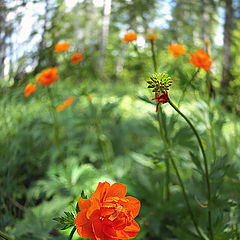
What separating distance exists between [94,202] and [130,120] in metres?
1.65

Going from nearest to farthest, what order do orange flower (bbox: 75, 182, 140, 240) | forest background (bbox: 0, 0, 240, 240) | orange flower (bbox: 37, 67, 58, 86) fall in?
orange flower (bbox: 75, 182, 140, 240) → forest background (bbox: 0, 0, 240, 240) → orange flower (bbox: 37, 67, 58, 86)

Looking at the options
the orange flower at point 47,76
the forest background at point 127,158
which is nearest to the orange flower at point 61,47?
the forest background at point 127,158

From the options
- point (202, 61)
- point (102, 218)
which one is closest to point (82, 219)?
point (102, 218)

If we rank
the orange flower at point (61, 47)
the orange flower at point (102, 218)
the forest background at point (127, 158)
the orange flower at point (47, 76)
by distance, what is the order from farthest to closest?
1. the orange flower at point (61, 47)
2. the orange flower at point (47, 76)
3. the forest background at point (127, 158)
4. the orange flower at point (102, 218)

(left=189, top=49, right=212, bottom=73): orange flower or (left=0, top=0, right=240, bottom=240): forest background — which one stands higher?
(left=189, top=49, right=212, bottom=73): orange flower

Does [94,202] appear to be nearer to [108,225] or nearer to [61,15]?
[108,225]

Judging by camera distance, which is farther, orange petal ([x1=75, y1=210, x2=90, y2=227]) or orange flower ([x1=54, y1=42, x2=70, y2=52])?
orange flower ([x1=54, y1=42, x2=70, y2=52])

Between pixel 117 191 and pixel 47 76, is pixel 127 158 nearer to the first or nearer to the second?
pixel 47 76

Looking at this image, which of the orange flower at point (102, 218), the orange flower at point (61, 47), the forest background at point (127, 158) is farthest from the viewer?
the orange flower at point (61, 47)

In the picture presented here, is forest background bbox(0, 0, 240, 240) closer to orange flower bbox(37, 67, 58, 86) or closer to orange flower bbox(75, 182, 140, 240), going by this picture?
orange flower bbox(37, 67, 58, 86)

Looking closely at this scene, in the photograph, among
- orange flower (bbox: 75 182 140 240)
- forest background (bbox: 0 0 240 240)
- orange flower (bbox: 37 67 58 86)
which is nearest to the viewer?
orange flower (bbox: 75 182 140 240)

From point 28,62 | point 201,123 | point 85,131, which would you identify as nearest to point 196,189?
point 201,123

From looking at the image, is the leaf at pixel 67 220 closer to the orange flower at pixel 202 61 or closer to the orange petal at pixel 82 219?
the orange petal at pixel 82 219

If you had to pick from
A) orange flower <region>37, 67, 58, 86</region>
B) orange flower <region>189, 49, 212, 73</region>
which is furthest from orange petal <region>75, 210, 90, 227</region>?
orange flower <region>37, 67, 58, 86</region>
